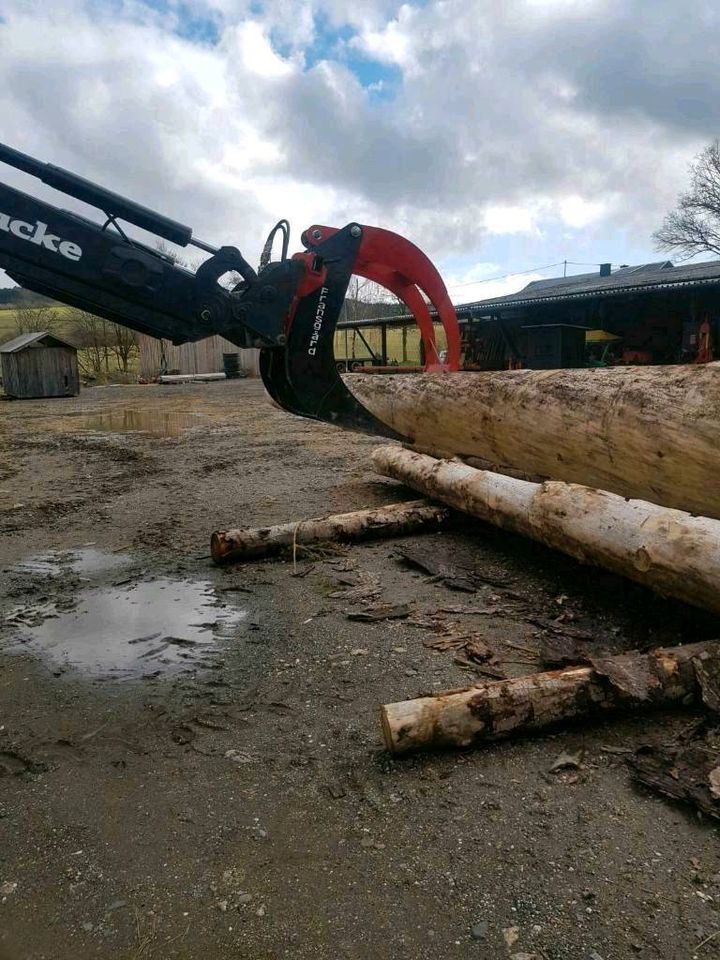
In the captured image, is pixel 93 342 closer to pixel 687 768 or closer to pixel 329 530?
pixel 329 530

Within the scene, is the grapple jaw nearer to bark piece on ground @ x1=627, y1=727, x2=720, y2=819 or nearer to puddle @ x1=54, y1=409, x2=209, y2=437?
bark piece on ground @ x1=627, y1=727, x2=720, y2=819

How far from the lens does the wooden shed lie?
73.9 feet

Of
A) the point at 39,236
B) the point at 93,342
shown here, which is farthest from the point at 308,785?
the point at 93,342

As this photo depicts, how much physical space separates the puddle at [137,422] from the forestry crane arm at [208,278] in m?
9.00

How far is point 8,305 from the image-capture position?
5097 centimetres

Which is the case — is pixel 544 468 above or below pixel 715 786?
above

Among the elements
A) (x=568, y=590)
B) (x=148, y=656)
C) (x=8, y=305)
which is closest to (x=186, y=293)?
(x=148, y=656)

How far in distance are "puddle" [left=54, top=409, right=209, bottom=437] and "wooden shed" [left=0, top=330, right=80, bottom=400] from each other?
6.09m

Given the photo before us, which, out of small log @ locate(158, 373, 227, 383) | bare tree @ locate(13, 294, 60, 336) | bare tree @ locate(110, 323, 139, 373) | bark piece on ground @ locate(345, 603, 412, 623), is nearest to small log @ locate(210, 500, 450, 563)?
bark piece on ground @ locate(345, 603, 412, 623)

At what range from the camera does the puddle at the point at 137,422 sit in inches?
548

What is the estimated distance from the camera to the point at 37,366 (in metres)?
23.1

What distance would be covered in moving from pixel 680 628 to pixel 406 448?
3778 millimetres

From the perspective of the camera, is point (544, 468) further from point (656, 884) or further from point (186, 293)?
point (656, 884)

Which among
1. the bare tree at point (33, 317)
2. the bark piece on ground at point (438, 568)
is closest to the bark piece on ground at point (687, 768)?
the bark piece on ground at point (438, 568)
